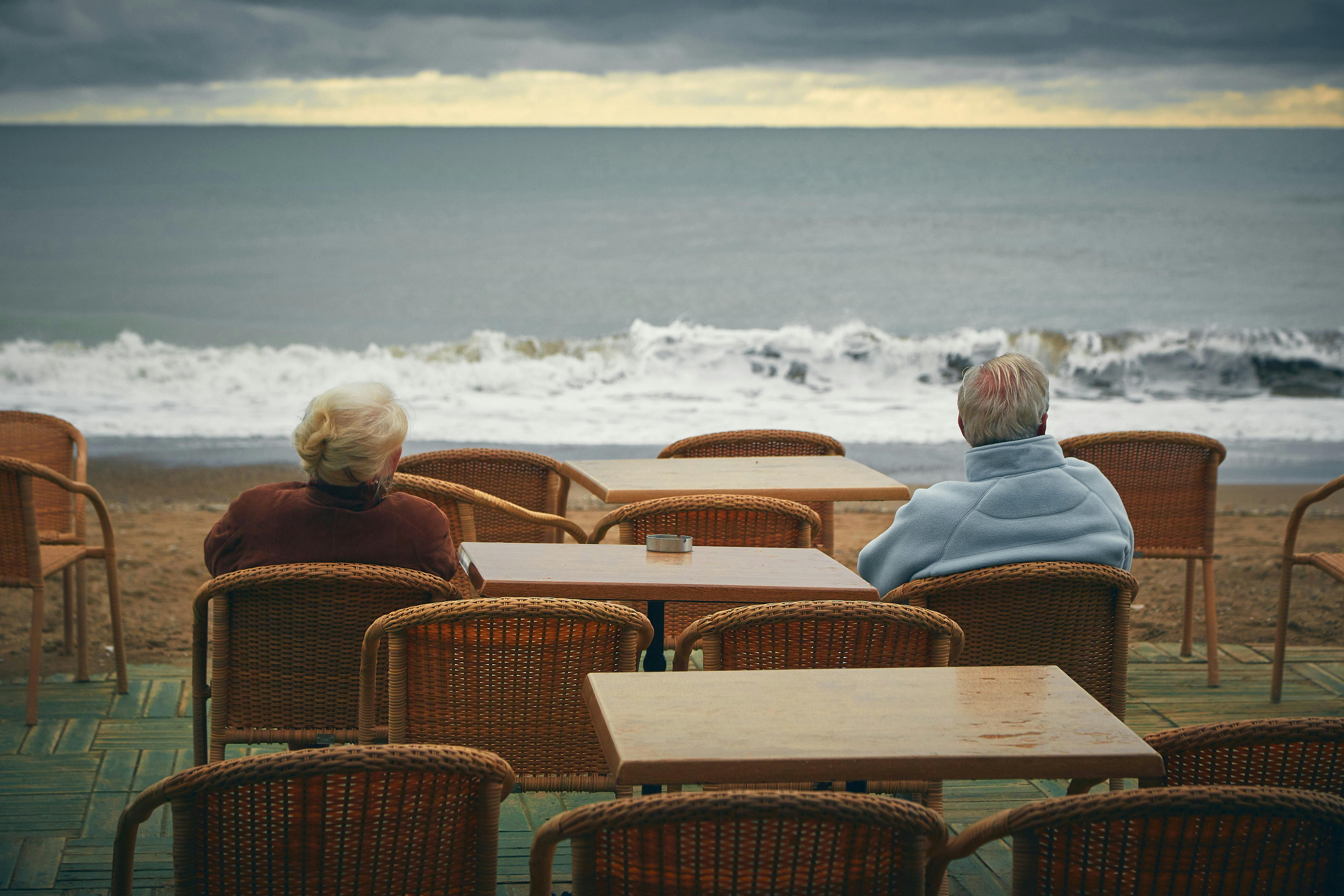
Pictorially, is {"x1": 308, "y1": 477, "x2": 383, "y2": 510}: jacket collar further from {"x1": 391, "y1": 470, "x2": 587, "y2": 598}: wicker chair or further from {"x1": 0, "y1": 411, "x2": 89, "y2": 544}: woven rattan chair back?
{"x1": 0, "y1": 411, "x2": 89, "y2": 544}: woven rattan chair back

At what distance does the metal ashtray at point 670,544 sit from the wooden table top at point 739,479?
1.70 feet

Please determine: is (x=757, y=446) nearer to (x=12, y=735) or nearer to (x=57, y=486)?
(x=57, y=486)

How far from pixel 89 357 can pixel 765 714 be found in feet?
57.2

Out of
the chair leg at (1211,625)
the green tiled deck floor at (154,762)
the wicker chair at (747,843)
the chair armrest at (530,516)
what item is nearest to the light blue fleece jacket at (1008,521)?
the green tiled deck floor at (154,762)

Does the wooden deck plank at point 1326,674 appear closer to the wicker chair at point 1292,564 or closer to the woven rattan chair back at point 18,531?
the wicker chair at point 1292,564

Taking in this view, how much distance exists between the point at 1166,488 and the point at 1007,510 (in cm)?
170

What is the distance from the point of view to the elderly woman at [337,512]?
2180mm

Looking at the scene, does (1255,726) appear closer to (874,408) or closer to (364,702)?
(364,702)

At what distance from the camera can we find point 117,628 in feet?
11.3

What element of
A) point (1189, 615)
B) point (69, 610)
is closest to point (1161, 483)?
point (1189, 615)

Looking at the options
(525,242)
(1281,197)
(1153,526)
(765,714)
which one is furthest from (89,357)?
(1281,197)

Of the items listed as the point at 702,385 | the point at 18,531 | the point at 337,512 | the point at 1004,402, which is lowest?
the point at 702,385

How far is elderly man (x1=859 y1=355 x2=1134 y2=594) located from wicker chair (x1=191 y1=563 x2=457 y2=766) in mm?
882

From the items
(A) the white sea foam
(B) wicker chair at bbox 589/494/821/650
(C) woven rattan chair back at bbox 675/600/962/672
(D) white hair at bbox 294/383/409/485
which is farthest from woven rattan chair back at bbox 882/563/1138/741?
(A) the white sea foam
